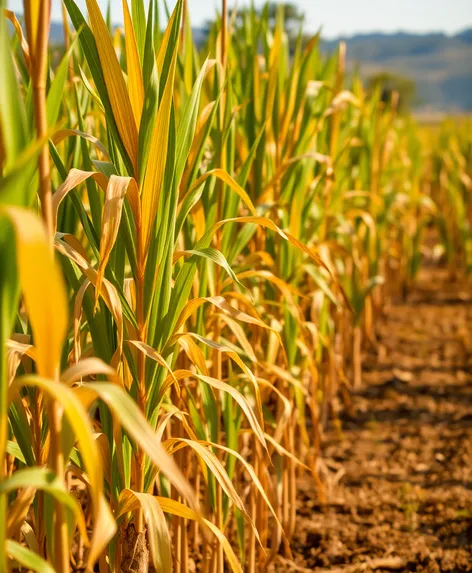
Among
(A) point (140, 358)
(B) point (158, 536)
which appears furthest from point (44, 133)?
(B) point (158, 536)

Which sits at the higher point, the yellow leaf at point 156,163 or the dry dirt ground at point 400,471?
the yellow leaf at point 156,163

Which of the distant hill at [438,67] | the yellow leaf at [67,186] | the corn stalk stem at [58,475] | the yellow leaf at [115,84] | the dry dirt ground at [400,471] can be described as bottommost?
the dry dirt ground at [400,471]

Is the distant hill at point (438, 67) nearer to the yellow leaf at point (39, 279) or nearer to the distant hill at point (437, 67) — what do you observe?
the distant hill at point (437, 67)

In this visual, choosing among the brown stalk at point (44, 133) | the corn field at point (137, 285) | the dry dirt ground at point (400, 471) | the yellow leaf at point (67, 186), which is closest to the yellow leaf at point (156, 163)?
the corn field at point (137, 285)

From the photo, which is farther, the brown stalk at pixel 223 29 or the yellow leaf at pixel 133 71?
the brown stalk at pixel 223 29

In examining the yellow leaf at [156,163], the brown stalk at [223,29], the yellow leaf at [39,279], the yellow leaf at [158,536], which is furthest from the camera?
the brown stalk at [223,29]

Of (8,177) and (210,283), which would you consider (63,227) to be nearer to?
(210,283)

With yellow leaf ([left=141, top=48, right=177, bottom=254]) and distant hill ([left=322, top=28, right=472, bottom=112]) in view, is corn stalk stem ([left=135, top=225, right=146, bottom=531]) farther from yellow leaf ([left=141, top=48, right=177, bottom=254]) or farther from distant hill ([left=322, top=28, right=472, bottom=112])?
distant hill ([left=322, top=28, right=472, bottom=112])

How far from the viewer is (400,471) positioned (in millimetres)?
2436

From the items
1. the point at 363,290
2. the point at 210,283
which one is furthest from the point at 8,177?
the point at 363,290

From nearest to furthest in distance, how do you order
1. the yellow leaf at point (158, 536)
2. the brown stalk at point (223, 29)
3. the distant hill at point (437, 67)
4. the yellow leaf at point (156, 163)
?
the yellow leaf at point (158, 536)
the yellow leaf at point (156, 163)
the brown stalk at point (223, 29)
the distant hill at point (437, 67)

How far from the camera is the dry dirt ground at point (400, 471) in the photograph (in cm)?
187

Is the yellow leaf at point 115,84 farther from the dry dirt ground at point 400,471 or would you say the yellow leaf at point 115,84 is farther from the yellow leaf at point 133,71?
the dry dirt ground at point 400,471

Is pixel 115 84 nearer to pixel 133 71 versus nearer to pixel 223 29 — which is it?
pixel 133 71
